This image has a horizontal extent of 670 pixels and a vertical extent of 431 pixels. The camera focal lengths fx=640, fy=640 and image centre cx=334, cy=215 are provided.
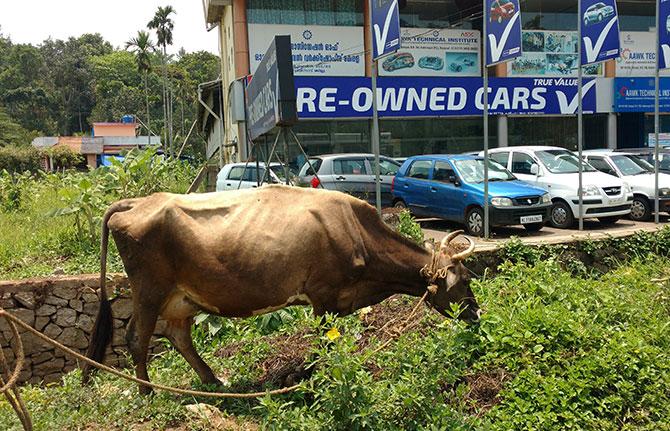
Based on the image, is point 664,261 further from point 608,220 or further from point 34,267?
point 34,267

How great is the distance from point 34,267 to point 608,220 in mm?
11462

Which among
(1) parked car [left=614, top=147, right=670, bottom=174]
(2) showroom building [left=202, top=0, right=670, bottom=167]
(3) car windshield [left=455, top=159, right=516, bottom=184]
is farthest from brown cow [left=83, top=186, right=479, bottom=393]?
(2) showroom building [left=202, top=0, right=670, bottom=167]

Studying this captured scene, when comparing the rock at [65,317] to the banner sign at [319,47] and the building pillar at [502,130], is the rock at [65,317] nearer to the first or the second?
the banner sign at [319,47]

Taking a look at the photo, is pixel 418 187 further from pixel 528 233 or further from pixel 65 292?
pixel 65 292

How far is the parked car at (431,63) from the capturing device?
2562 cm

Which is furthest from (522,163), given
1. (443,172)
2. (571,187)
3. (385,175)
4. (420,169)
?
(385,175)

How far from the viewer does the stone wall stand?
802cm

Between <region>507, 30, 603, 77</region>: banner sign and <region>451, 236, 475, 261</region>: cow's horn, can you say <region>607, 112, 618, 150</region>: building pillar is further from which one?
<region>451, 236, 475, 261</region>: cow's horn

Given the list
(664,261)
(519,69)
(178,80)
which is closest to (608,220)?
(664,261)

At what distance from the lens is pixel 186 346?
5.79 m

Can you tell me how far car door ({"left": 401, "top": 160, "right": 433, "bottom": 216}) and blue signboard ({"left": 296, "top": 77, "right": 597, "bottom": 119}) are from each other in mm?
8365

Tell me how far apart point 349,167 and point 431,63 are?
12.2 metres

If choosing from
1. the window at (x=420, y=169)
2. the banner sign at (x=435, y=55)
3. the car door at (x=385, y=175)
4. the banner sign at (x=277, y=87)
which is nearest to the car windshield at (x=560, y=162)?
the window at (x=420, y=169)

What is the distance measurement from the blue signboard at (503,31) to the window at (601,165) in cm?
536
